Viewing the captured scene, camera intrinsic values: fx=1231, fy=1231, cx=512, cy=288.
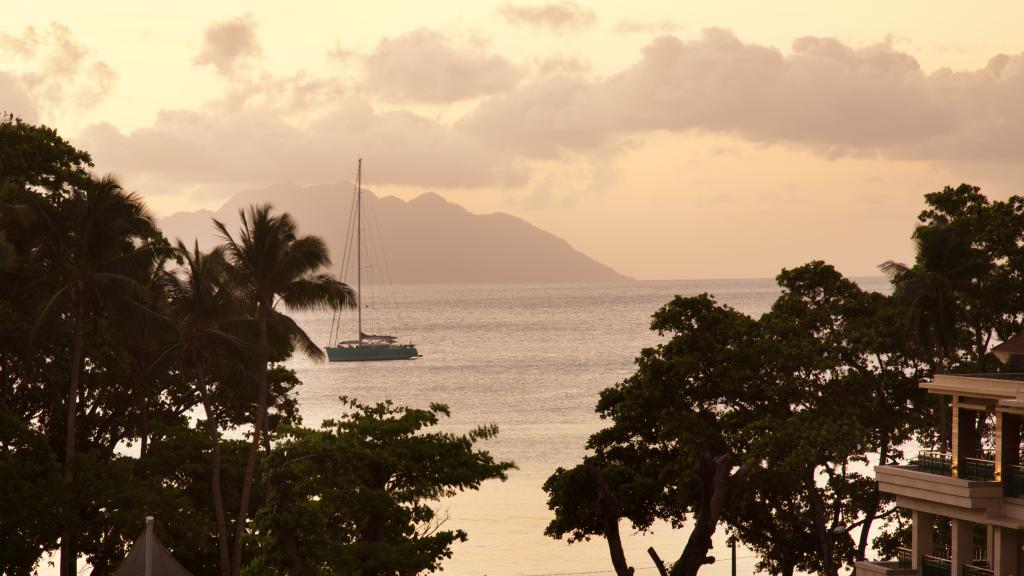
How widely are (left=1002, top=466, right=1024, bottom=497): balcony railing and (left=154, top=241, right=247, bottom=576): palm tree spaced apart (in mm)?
21989

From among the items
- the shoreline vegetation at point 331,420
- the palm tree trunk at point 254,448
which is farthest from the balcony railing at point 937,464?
the palm tree trunk at point 254,448

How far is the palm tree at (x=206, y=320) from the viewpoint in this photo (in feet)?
124

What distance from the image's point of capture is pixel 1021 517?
28250 millimetres

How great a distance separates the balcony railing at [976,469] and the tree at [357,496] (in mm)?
13259

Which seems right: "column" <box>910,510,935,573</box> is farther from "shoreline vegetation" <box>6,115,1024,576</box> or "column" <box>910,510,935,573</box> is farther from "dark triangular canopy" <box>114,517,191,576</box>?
"dark triangular canopy" <box>114,517,191,576</box>

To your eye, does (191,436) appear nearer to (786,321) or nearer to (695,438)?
(695,438)

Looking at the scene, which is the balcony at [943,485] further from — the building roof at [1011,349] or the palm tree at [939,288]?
the palm tree at [939,288]

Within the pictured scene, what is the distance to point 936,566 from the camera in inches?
1225

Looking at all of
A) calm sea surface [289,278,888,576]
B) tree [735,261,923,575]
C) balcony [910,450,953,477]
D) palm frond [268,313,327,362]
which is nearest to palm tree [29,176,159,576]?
palm frond [268,313,327,362]

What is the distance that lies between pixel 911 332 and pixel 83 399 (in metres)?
28.1

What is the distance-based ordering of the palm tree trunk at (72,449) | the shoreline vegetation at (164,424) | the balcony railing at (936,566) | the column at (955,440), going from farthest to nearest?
the palm tree trunk at (72,449) → the shoreline vegetation at (164,424) → the balcony railing at (936,566) → the column at (955,440)

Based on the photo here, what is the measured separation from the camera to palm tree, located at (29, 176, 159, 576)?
3669 cm

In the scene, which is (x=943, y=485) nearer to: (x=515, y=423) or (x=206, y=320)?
(x=206, y=320)

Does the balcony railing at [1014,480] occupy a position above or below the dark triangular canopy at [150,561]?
above
